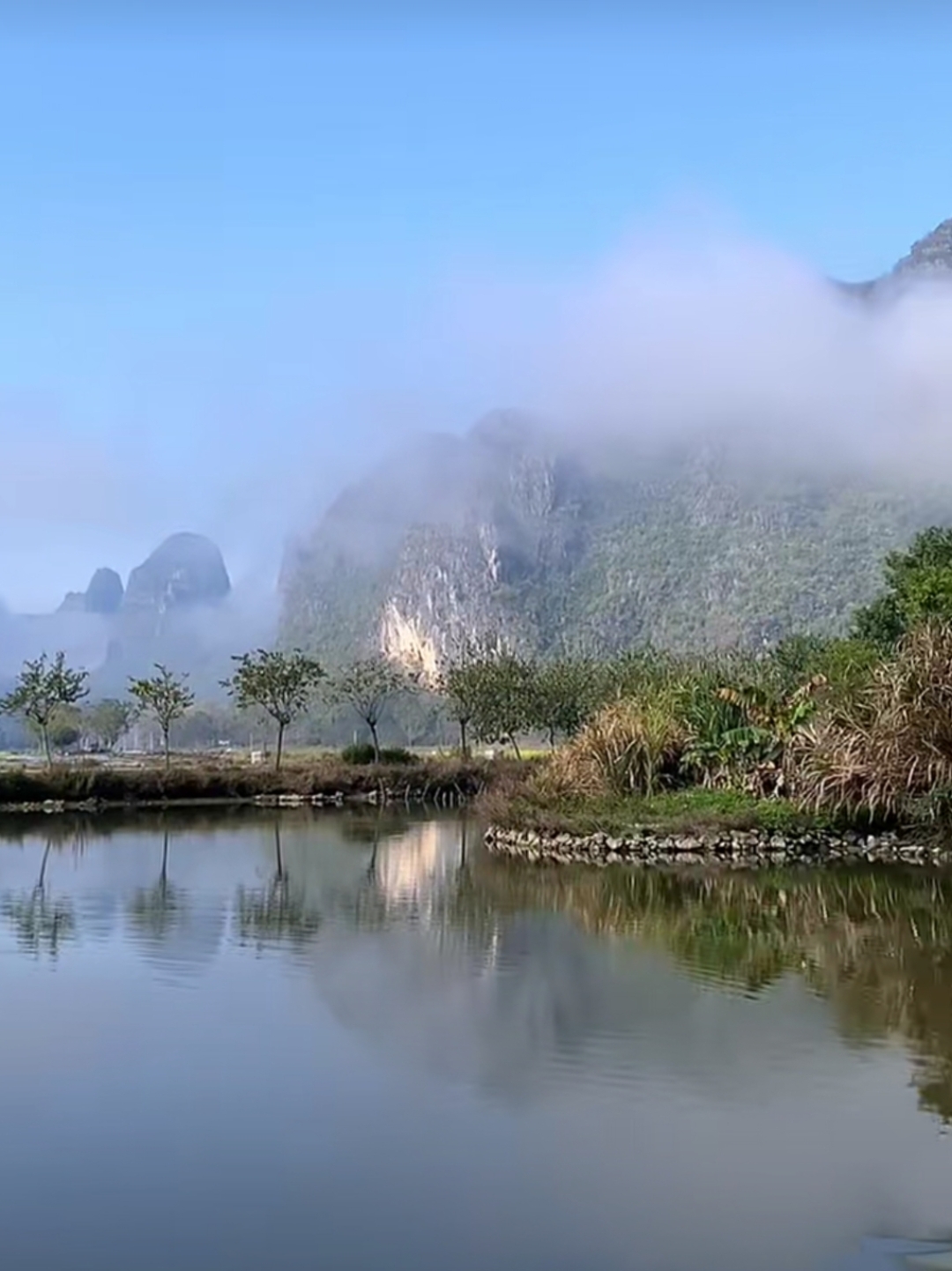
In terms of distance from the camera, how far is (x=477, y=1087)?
358 inches

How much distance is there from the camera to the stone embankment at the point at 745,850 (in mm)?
22344

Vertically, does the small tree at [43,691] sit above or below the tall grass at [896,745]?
above

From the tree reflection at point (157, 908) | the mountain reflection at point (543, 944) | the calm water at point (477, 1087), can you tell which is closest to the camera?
the calm water at point (477, 1087)

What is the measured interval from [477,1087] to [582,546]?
117447mm

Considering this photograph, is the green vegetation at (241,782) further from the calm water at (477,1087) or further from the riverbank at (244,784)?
the calm water at (477,1087)

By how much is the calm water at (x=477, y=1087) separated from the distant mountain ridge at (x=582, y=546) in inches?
2849

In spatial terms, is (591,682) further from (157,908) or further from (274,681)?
(157,908)

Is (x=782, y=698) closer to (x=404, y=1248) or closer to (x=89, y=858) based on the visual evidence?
(x=89, y=858)

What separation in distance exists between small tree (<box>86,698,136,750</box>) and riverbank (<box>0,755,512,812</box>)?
4264 centimetres

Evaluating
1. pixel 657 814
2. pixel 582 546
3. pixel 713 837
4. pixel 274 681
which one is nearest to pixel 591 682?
pixel 274 681

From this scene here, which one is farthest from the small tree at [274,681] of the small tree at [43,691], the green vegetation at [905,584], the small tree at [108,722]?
the small tree at [108,722]

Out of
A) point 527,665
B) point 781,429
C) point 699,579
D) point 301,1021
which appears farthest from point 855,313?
point 301,1021

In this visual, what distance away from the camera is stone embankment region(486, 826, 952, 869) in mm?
22344

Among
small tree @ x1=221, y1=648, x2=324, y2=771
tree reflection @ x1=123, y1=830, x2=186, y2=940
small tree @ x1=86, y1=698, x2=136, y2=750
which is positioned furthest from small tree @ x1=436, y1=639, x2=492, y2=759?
small tree @ x1=86, y1=698, x2=136, y2=750
